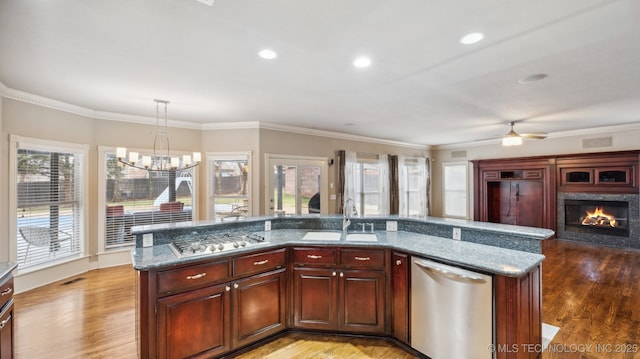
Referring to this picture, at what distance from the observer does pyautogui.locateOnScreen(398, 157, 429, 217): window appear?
28.6 ft

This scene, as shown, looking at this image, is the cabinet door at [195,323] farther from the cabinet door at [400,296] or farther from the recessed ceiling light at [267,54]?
the recessed ceiling light at [267,54]

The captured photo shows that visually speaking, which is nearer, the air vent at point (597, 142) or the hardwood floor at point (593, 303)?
the hardwood floor at point (593, 303)

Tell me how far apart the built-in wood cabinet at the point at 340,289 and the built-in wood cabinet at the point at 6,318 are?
6.66ft

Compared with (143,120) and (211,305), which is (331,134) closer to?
(143,120)

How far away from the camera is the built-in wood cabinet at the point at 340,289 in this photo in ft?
8.89

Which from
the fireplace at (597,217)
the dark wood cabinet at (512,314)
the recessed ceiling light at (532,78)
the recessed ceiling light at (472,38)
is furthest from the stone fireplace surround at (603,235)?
the recessed ceiling light at (472,38)

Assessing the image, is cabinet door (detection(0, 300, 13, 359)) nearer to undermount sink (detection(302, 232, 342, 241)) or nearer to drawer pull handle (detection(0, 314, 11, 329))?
drawer pull handle (detection(0, 314, 11, 329))

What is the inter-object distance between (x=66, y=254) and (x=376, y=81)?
5367 millimetres

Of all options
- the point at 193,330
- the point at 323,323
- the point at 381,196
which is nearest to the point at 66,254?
the point at 193,330

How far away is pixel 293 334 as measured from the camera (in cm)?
285

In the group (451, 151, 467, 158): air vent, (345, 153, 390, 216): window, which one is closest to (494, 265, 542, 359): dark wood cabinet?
(345, 153, 390, 216): window

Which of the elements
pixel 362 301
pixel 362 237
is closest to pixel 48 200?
pixel 362 237

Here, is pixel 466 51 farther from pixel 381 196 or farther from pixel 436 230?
pixel 381 196

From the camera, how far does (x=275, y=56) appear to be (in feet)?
8.94
